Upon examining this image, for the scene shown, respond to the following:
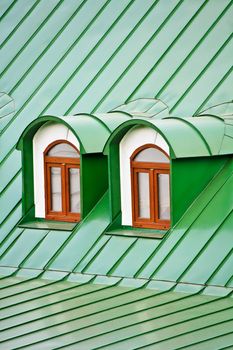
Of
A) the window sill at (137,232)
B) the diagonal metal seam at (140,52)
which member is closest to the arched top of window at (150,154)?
the window sill at (137,232)

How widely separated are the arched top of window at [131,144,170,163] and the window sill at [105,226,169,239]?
123cm

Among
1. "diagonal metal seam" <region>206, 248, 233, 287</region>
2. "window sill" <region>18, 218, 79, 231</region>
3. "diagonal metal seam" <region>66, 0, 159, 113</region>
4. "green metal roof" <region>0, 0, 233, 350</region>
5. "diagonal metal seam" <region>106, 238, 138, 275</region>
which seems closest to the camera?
"green metal roof" <region>0, 0, 233, 350</region>

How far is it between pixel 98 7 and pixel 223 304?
818 cm

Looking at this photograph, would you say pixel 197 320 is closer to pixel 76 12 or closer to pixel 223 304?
pixel 223 304

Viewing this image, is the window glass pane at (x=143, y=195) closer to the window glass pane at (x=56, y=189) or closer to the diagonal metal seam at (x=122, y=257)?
the diagonal metal seam at (x=122, y=257)

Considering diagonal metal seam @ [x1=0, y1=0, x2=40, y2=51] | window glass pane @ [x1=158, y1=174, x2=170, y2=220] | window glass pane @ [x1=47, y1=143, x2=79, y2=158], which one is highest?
diagonal metal seam @ [x1=0, y1=0, x2=40, y2=51]

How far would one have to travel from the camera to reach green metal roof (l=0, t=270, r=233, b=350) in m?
24.8

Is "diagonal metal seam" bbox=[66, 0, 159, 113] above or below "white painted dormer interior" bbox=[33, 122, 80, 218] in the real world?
above

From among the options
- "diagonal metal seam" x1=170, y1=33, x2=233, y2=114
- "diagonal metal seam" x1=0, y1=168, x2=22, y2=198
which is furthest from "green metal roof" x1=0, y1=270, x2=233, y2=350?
"diagonal metal seam" x1=170, y1=33, x2=233, y2=114

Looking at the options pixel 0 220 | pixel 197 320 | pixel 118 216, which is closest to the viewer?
pixel 197 320

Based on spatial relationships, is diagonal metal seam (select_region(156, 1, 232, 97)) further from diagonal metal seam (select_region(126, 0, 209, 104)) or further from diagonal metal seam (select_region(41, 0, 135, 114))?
diagonal metal seam (select_region(41, 0, 135, 114))

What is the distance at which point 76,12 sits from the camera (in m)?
32.2

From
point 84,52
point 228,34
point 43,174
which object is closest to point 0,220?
point 43,174

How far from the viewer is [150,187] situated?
28281mm
